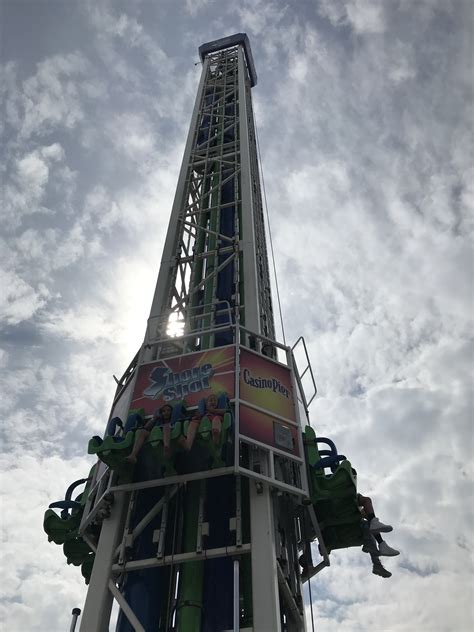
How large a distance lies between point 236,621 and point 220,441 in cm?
455

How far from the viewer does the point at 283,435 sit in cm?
1727

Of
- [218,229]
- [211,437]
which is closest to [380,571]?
[211,437]

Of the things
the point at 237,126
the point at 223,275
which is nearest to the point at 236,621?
the point at 223,275

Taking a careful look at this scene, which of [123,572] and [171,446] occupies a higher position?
[171,446]

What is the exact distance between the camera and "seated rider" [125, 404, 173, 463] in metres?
15.8

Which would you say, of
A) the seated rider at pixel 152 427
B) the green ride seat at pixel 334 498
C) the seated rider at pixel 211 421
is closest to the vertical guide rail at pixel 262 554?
the green ride seat at pixel 334 498

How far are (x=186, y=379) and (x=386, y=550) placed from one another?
333 inches

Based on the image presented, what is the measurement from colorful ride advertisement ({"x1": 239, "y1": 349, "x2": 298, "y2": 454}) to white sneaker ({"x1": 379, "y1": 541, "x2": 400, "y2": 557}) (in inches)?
164

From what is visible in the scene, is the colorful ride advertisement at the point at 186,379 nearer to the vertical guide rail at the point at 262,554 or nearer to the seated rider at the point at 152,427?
the seated rider at the point at 152,427

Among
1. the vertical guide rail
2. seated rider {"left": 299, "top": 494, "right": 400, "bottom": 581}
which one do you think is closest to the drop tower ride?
the vertical guide rail

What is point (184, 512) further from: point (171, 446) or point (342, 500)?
point (342, 500)

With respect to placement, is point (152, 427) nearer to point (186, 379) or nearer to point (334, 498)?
point (186, 379)

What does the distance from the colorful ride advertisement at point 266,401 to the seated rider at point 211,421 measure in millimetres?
898

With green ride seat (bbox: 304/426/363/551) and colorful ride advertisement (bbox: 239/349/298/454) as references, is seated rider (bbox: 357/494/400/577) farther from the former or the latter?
colorful ride advertisement (bbox: 239/349/298/454)
